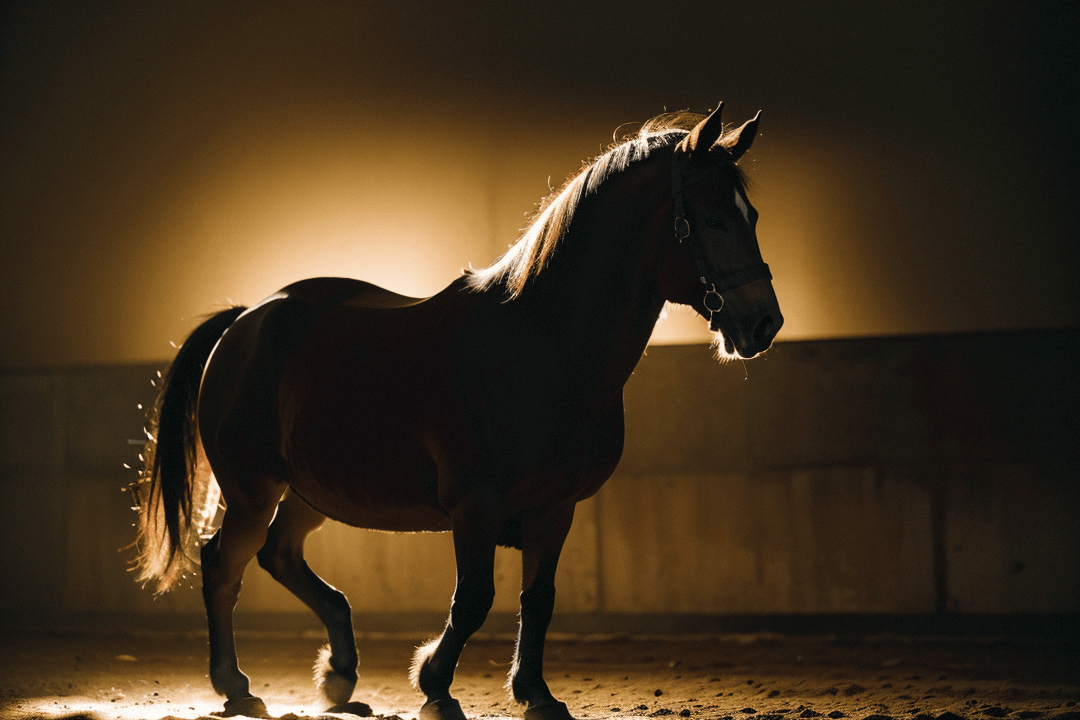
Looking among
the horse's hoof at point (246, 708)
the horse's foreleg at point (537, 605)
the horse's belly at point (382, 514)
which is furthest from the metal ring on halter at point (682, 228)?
the horse's hoof at point (246, 708)

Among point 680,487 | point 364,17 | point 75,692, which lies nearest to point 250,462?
point 75,692

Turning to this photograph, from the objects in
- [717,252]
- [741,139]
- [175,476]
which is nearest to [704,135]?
[741,139]

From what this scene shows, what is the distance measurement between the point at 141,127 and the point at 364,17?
1886 mm

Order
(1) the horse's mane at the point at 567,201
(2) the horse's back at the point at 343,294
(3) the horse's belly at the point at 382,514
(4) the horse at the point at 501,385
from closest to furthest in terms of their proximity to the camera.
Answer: (4) the horse at the point at 501,385 < (1) the horse's mane at the point at 567,201 < (3) the horse's belly at the point at 382,514 < (2) the horse's back at the point at 343,294

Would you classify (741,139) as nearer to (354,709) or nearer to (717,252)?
(717,252)

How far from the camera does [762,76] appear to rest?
20.9ft

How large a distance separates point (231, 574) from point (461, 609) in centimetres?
119

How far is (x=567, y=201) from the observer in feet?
9.59

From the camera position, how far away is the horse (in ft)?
9.00

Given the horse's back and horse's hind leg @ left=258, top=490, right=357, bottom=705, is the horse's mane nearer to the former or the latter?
the horse's back

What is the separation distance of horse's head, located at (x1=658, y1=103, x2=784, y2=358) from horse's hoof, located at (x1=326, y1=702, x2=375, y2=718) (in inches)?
74.2

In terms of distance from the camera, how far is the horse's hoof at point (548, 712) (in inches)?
118

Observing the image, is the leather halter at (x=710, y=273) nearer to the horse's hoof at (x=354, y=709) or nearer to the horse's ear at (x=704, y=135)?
the horse's ear at (x=704, y=135)

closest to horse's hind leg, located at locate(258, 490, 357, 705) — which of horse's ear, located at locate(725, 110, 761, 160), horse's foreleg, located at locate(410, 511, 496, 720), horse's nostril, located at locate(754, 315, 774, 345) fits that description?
horse's foreleg, located at locate(410, 511, 496, 720)
